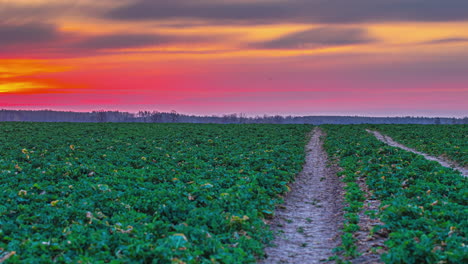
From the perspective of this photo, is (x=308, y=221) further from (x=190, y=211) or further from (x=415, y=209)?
(x=190, y=211)

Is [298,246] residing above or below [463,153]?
below

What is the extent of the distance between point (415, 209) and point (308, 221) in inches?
141

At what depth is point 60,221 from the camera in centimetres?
1149

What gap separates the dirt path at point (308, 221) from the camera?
Answer: 10.6 meters

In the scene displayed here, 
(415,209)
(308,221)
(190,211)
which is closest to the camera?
(415,209)

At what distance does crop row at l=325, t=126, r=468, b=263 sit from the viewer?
358 inches

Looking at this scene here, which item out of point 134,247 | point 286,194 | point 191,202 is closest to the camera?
point 134,247

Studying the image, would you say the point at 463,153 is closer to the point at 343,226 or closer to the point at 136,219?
the point at 343,226

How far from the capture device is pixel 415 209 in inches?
476

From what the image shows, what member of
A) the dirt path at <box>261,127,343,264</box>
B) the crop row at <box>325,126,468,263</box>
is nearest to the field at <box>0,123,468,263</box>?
the crop row at <box>325,126,468,263</box>

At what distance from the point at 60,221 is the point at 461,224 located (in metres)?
11.7

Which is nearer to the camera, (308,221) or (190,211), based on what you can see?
(190,211)

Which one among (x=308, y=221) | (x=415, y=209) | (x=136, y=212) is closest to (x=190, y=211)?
(x=136, y=212)

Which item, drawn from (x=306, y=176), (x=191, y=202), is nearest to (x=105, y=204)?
(x=191, y=202)
